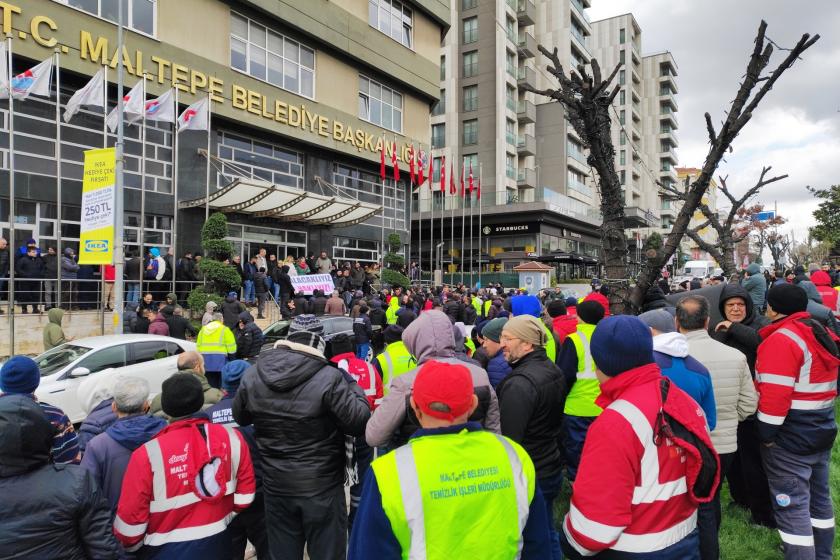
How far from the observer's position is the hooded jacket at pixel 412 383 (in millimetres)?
2854

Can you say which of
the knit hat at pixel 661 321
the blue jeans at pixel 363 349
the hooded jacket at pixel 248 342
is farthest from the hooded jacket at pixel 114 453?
the hooded jacket at pixel 248 342

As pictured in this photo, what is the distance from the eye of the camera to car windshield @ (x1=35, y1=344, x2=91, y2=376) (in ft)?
24.3

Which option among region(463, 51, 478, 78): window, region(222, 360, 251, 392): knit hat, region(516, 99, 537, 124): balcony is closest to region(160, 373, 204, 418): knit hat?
region(222, 360, 251, 392): knit hat

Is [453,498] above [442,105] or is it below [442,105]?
below

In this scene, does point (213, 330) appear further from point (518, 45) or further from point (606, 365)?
point (518, 45)

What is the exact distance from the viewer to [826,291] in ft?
27.2

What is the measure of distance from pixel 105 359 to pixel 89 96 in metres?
9.13

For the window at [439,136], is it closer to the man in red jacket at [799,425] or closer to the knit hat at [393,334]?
the knit hat at [393,334]

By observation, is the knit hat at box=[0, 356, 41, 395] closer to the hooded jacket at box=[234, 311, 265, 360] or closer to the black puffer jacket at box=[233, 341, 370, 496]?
the black puffer jacket at box=[233, 341, 370, 496]

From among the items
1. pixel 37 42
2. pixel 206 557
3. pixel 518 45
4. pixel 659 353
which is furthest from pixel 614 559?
pixel 518 45

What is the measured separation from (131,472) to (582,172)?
52.4 m

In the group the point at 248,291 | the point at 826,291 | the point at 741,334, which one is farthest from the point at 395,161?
the point at 741,334

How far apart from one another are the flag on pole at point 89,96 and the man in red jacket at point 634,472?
1547 centimetres

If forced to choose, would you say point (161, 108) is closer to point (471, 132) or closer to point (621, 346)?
point (621, 346)
